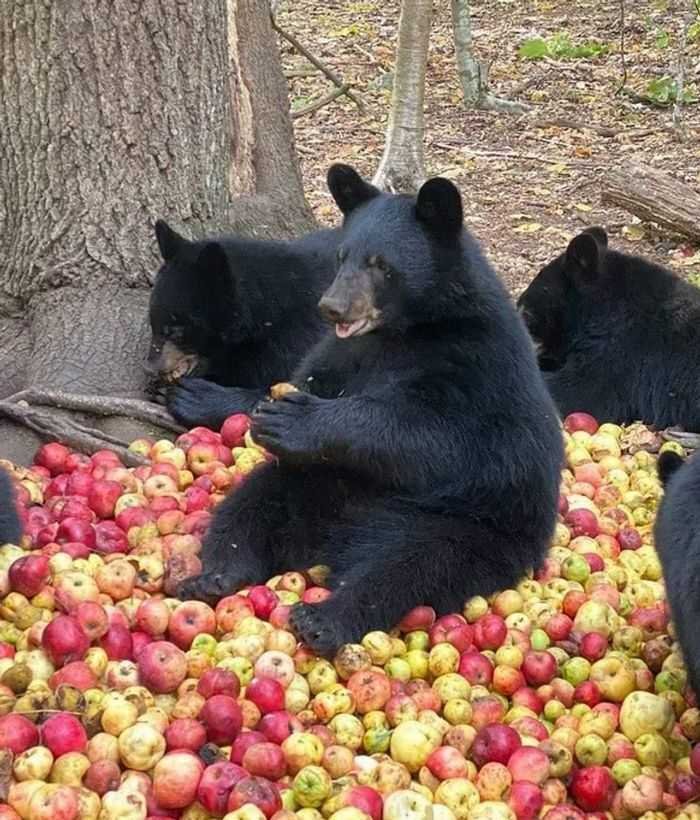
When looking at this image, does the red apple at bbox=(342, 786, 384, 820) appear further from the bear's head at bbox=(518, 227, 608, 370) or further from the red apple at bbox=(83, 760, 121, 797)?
the bear's head at bbox=(518, 227, 608, 370)

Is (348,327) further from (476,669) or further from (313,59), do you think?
(313,59)

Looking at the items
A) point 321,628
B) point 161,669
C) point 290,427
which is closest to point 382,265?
point 290,427

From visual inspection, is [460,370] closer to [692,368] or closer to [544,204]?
[692,368]

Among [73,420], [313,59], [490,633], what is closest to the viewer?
[490,633]

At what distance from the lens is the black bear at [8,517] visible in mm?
4422

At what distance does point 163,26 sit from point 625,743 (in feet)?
13.1

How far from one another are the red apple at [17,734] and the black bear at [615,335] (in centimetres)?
414

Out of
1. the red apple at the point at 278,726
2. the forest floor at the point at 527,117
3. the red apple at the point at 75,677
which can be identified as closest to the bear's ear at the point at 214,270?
the red apple at the point at 75,677

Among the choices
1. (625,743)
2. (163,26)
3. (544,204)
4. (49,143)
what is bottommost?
(544,204)

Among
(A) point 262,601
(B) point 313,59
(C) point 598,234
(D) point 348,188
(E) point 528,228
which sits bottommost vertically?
(E) point 528,228

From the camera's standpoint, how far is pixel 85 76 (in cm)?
580

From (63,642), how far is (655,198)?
715 cm

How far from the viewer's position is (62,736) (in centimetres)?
325

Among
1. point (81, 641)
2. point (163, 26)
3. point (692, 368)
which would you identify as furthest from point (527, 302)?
point (81, 641)
